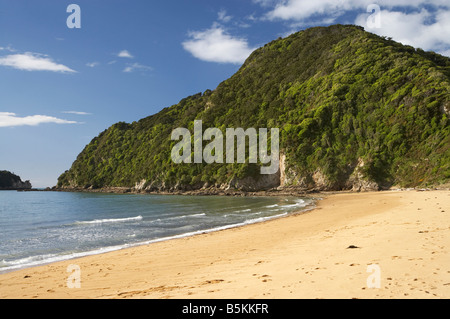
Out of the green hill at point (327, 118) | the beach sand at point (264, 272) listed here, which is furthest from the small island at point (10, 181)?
the beach sand at point (264, 272)

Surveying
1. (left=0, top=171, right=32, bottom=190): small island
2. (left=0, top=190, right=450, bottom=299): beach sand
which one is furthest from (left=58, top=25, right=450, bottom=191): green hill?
(left=0, top=171, right=32, bottom=190): small island

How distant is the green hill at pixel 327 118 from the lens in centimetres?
5428

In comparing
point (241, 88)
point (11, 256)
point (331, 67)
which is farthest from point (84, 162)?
point (11, 256)

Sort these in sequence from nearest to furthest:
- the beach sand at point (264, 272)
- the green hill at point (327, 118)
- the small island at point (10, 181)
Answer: the beach sand at point (264, 272)
the green hill at point (327, 118)
the small island at point (10, 181)

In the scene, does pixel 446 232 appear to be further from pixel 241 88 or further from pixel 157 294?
pixel 241 88

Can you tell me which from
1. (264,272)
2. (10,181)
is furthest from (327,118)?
(10,181)

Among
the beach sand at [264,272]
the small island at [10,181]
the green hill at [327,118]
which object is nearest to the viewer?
the beach sand at [264,272]

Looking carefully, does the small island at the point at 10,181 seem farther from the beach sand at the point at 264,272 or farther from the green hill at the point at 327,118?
the beach sand at the point at 264,272

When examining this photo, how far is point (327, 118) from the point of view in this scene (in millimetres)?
69938

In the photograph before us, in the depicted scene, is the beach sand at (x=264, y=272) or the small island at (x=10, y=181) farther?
the small island at (x=10, y=181)

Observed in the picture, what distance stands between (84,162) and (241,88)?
84.9 meters

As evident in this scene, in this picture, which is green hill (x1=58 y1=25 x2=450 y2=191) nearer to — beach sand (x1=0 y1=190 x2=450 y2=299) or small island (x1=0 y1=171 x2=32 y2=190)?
beach sand (x1=0 y1=190 x2=450 y2=299)

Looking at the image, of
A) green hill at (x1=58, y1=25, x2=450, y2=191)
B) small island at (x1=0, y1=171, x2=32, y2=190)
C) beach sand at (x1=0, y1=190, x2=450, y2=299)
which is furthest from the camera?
small island at (x1=0, y1=171, x2=32, y2=190)

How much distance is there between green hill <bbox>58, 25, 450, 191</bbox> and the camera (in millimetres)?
54281
